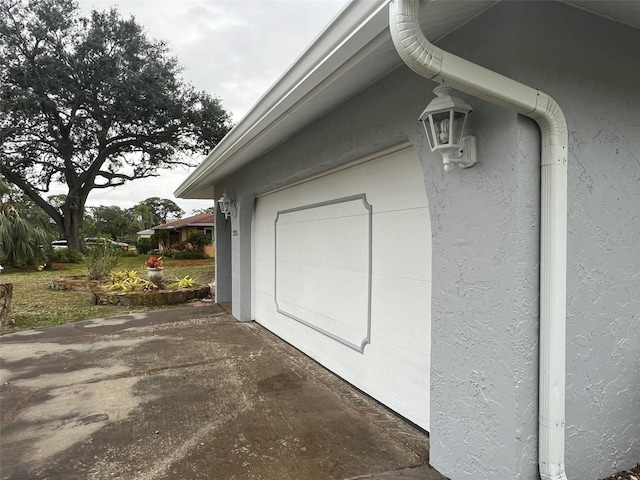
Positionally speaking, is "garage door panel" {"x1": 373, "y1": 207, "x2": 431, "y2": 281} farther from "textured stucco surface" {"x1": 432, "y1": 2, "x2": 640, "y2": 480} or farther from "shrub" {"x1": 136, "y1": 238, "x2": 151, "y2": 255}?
"shrub" {"x1": 136, "y1": 238, "x2": 151, "y2": 255}

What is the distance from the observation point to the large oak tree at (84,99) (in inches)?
773

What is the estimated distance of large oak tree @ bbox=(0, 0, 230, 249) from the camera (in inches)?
773

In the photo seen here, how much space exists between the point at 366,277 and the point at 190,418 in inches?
78.1

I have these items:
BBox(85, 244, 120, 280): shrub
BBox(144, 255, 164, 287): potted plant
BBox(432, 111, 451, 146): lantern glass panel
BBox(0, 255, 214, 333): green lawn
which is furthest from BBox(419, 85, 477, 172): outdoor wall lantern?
BBox(85, 244, 120, 280): shrub

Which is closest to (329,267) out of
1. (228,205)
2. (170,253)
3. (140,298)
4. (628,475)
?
(628,475)

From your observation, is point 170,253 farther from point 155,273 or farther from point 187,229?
point 155,273

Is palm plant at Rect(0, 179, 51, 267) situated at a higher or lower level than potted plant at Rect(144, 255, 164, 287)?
higher

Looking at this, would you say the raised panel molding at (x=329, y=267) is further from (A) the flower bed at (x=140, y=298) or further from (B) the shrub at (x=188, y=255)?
(B) the shrub at (x=188, y=255)

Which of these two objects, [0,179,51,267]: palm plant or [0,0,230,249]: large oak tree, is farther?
[0,0,230,249]: large oak tree

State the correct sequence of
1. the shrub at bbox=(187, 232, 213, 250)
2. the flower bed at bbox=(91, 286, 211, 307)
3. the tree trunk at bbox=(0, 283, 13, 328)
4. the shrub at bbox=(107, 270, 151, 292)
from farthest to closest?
the shrub at bbox=(187, 232, 213, 250), the shrub at bbox=(107, 270, 151, 292), the flower bed at bbox=(91, 286, 211, 307), the tree trunk at bbox=(0, 283, 13, 328)

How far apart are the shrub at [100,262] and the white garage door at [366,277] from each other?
8.92 metres

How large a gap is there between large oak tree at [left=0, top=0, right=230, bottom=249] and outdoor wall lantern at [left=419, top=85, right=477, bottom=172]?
20614 mm

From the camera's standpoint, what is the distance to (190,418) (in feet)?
11.1

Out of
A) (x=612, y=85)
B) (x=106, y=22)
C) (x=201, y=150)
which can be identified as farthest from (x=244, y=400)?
(x=106, y=22)
